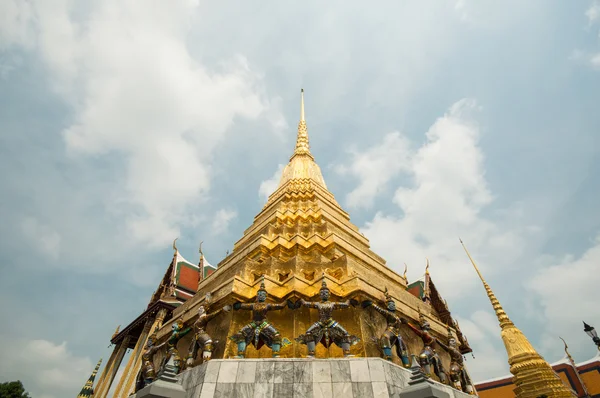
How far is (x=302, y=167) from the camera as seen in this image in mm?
18406

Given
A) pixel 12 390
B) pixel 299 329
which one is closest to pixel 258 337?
pixel 299 329

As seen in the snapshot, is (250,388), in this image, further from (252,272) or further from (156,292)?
(156,292)

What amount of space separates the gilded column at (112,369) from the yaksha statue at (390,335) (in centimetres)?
1513

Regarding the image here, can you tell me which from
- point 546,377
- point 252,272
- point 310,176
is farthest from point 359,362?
point 546,377

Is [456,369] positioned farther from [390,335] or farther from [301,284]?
[301,284]

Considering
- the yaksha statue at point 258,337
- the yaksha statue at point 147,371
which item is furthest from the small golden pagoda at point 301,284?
the yaksha statue at point 147,371

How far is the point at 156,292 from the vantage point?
67.9 ft

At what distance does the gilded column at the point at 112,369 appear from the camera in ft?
54.3

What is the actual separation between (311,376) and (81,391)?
70.0 feet

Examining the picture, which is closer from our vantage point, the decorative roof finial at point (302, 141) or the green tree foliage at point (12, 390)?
the decorative roof finial at point (302, 141)

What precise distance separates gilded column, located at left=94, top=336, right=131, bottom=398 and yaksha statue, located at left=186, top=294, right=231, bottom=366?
1230 cm

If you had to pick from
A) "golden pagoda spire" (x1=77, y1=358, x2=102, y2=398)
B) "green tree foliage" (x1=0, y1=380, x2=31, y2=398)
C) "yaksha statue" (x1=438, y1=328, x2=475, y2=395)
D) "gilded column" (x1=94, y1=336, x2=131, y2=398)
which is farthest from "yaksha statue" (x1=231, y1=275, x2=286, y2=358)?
"green tree foliage" (x1=0, y1=380, x2=31, y2=398)

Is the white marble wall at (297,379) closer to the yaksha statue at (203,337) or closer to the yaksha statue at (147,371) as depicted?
the yaksha statue at (203,337)

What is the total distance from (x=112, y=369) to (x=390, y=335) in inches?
647
